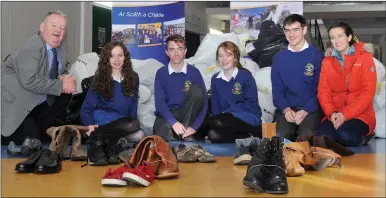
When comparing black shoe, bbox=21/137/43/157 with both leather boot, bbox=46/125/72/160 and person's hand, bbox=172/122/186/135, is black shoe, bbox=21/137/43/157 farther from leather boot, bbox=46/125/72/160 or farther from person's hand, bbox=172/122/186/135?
person's hand, bbox=172/122/186/135

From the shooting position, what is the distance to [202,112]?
126 inches

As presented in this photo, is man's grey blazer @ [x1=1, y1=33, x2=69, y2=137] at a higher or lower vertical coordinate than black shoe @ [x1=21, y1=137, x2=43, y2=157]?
higher

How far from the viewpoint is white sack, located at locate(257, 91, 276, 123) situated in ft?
11.7

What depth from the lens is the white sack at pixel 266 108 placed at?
11.7 feet

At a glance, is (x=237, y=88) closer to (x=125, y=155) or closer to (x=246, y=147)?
(x=246, y=147)

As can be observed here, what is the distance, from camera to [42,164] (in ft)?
6.73

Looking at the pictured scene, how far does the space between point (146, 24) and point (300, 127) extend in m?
2.08

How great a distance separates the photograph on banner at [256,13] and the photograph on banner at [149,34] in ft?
2.22

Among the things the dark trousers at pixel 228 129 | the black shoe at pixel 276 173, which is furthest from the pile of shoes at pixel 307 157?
the dark trousers at pixel 228 129

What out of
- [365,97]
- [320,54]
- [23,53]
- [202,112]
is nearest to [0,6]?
[23,53]

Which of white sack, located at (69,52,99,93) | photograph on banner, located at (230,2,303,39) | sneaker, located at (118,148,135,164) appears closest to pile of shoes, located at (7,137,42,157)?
sneaker, located at (118,148,135,164)

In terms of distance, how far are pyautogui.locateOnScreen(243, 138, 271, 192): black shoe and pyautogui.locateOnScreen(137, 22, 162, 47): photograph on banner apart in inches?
110

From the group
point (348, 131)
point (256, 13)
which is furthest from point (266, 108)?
point (256, 13)

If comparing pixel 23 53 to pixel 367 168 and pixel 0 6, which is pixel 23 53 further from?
pixel 367 168
